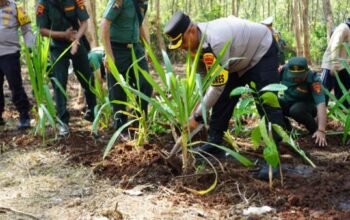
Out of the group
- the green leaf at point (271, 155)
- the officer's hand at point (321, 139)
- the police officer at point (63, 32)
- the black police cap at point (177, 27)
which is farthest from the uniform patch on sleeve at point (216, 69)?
the police officer at point (63, 32)

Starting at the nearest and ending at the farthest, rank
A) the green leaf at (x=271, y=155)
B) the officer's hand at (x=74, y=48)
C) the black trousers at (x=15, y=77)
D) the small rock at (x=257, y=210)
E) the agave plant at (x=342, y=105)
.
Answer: the small rock at (x=257, y=210) < the green leaf at (x=271, y=155) < the agave plant at (x=342, y=105) < the officer's hand at (x=74, y=48) < the black trousers at (x=15, y=77)

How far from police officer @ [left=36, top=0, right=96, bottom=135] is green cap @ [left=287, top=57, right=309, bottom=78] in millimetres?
1635

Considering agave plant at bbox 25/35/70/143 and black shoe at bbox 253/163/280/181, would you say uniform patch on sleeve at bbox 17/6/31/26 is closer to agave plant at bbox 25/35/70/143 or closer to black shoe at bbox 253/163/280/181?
agave plant at bbox 25/35/70/143

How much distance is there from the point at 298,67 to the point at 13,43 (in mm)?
2473

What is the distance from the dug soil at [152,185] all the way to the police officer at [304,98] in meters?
0.23

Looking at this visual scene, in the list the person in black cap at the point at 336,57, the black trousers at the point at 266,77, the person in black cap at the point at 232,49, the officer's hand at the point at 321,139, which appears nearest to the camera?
A: the person in black cap at the point at 232,49

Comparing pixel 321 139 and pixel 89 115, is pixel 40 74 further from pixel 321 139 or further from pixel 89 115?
pixel 321 139

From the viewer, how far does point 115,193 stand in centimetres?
259

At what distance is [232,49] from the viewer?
2.67 m

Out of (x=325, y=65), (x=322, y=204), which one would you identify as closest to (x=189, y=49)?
(x=322, y=204)

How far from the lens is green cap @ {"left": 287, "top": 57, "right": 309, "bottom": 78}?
3424 millimetres

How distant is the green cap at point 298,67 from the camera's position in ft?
11.2

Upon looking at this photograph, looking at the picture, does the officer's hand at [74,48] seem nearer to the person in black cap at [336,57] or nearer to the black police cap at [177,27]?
the black police cap at [177,27]

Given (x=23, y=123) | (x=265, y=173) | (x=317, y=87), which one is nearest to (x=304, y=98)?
(x=317, y=87)
